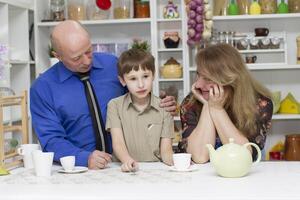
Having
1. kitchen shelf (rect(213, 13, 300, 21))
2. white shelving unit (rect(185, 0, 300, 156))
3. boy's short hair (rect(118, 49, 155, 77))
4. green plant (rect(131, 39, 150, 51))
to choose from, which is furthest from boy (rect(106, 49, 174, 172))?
kitchen shelf (rect(213, 13, 300, 21))

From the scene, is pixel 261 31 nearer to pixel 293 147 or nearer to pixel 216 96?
pixel 293 147

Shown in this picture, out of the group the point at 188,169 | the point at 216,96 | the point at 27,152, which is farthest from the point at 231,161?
the point at 27,152

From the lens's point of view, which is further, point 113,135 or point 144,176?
point 113,135

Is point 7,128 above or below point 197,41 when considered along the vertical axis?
below

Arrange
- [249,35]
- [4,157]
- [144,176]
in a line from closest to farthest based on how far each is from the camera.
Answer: [144,176], [4,157], [249,35]

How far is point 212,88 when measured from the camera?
91.1 inches

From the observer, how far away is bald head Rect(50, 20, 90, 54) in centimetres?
253

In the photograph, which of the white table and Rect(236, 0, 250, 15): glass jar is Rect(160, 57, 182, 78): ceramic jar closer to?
Rect(236, 0, 250, 15): glass jar

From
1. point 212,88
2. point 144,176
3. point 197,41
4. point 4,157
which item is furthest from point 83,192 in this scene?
point 197,41

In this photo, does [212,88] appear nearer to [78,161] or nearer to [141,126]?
[141,126]

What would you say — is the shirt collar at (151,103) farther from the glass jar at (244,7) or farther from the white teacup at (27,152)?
the glass jar at (244,7)

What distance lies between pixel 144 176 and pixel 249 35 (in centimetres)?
A: 270

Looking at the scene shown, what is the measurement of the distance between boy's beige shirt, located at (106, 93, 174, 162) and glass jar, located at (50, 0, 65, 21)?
2.26 metres

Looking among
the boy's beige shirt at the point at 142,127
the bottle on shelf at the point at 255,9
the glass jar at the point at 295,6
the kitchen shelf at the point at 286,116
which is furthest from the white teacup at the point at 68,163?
the glass jar at the point at 295,6
